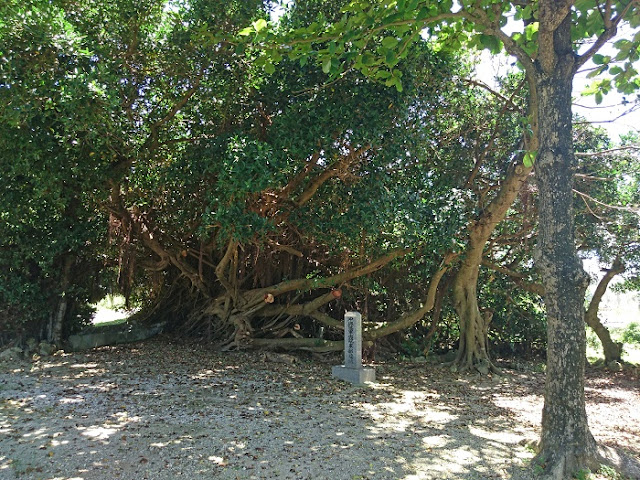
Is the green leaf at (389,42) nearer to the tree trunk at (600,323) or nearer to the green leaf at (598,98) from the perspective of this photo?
the green leaf at (598,98)

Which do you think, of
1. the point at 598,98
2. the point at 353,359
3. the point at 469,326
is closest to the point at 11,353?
the point at 353,359

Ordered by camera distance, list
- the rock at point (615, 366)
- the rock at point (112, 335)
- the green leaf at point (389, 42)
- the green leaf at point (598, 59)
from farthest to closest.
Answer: the rock at point (615, 366), the rock at point (112, 335), the green leaf at point (598, 59), the green leaf at point (389, 42)

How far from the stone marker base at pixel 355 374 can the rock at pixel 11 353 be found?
5769mm

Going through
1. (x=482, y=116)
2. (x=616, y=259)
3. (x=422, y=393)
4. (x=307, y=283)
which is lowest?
(x=422, y=393)

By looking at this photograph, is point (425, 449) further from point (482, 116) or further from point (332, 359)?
point (482, 116)

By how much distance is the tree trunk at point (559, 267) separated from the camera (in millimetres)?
4309

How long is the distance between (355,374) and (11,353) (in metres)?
6.25

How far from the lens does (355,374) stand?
8.34 meters

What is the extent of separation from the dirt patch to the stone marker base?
0.61 ft

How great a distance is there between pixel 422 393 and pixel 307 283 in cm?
339

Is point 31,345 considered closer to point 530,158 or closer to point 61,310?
point 61,310

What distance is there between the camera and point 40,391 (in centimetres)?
698

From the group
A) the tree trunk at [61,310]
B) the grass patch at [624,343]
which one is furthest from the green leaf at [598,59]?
the tree trunk at [61,310]

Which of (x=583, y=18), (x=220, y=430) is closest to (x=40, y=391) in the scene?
(x=220, y=430)
